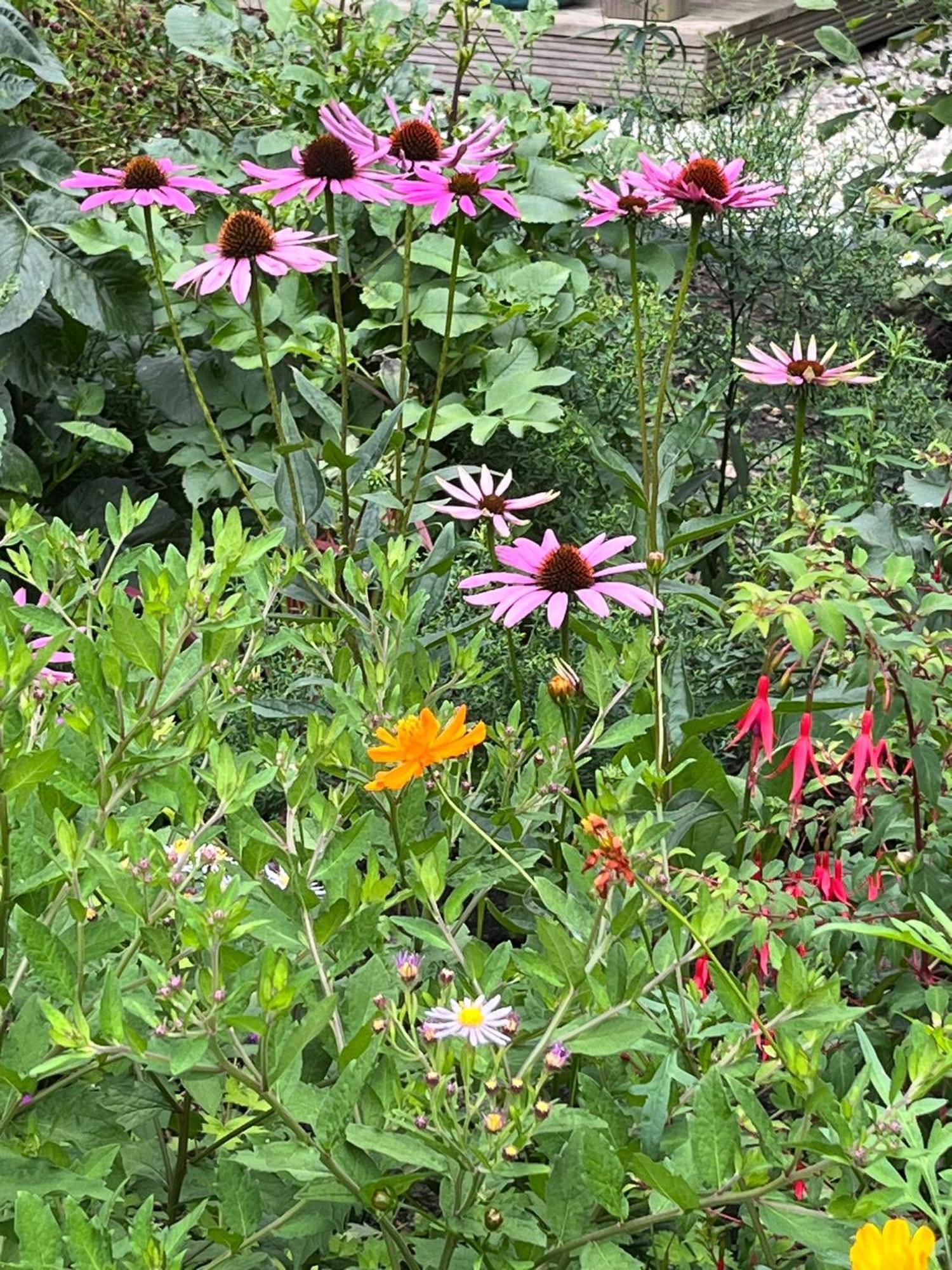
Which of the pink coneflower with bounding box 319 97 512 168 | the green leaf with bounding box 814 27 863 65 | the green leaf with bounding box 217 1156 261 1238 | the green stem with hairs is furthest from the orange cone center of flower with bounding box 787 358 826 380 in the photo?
the green leaf with bounding box 814 27 863 65

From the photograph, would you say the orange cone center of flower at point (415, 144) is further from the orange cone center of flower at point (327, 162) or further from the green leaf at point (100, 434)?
the green leaf at point (100, 434)

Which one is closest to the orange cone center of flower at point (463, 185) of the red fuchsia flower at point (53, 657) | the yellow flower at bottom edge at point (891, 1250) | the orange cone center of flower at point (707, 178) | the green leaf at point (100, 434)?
the orange cone center of flower at point (707, 178)

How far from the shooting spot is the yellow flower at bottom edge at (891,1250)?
24.2 inches

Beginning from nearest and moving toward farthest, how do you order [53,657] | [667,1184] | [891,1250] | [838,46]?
[891,1250] → [667,1184] → [53,657] → [838,46]

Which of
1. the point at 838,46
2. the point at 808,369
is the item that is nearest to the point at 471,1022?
the point at 808,369

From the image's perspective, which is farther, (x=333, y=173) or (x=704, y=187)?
(x=333, y=173)

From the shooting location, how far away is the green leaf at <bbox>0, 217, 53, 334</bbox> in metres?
2.29

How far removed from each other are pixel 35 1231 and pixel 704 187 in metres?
1.21

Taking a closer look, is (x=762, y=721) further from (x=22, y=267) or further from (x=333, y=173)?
(x=22, y=267)

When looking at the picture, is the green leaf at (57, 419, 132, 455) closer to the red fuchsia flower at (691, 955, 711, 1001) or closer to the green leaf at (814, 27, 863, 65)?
the red fuchsia flower at (691, 955, 711, 1001)

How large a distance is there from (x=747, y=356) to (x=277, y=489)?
1080mm

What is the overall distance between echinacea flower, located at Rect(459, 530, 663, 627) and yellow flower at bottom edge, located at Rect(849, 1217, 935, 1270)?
2.19ft

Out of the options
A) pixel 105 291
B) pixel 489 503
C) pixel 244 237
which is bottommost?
pixel 105 291

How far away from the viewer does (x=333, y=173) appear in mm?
1703
